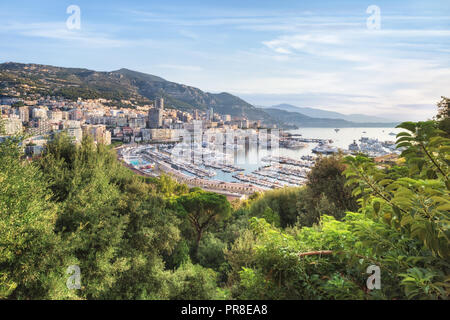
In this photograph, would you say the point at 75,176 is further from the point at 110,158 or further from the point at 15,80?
the point at 15,80

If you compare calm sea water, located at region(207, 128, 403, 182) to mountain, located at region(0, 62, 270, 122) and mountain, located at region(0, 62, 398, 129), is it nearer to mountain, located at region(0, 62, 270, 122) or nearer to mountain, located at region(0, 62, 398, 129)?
mountain, located at region(0, 62, 398, 129)

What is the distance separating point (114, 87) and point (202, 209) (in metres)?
66.9

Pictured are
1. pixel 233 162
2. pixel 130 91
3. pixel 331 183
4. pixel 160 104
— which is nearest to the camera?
pixel 331 183

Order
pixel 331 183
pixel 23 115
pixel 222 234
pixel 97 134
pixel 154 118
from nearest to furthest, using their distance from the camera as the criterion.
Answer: pixel 331 183 < pixel 222 234 < pixel 23 115 < pixel 97 134 < pixel 154 118

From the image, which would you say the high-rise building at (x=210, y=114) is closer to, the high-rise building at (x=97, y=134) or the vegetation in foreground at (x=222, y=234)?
the high-rise building at (x=97, y=134)

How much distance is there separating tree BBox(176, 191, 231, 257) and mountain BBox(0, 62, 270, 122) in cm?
4020

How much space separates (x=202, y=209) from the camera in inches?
332

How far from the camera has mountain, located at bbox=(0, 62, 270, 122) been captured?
42.5 metres

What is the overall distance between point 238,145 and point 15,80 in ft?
135

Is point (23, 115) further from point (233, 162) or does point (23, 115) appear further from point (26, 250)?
point (233, 162)

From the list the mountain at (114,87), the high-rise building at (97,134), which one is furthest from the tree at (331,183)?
the mountain at (114,87)
